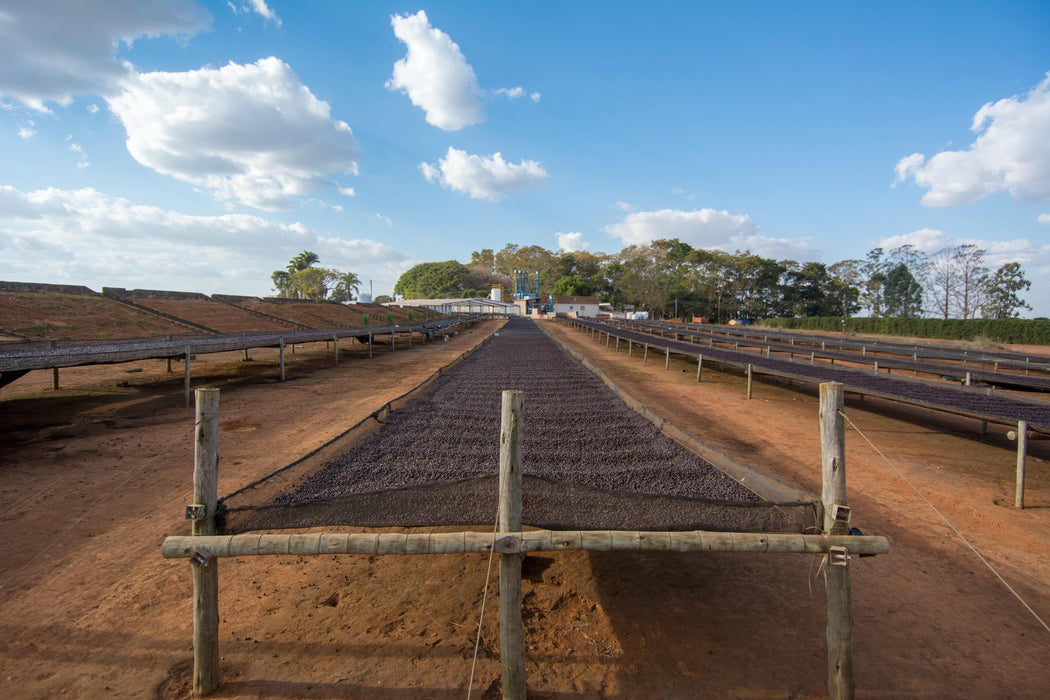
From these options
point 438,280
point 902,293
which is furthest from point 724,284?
point 438,280

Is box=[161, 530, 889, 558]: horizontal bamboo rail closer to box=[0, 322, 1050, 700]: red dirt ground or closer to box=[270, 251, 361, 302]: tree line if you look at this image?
box=[0, 322, 1050, 700]: red dirt ground

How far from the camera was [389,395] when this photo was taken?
8977mm

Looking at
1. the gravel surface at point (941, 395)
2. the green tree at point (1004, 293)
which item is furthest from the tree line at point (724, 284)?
the gravel surface at point (941, 395)

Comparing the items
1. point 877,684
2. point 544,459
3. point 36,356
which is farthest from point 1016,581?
point 36,356

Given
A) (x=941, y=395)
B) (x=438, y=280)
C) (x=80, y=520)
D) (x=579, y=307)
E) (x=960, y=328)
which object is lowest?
(x=80, y=520)

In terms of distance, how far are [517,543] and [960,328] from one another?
36256mm

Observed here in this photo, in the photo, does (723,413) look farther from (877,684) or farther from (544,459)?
(877,684)

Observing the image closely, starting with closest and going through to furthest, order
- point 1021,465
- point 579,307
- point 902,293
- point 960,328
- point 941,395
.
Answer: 1. point 1021,465
2. point 941,395
3. point 960,328
4. point 902,293
5. point 579,307

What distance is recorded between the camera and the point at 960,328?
26.8 meters

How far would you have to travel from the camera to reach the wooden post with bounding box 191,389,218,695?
2.09 m

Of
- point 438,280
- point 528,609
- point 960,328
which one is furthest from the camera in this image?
point 438,280

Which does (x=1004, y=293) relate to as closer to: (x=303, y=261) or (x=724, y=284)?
(x=724, y=284)

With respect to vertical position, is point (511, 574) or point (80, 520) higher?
point (511, 574)

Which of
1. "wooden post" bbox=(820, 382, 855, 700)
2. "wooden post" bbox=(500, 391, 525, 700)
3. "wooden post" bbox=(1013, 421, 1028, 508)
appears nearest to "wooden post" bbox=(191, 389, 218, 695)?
"wooden post" bbox=(500, 391, 525, 700)
